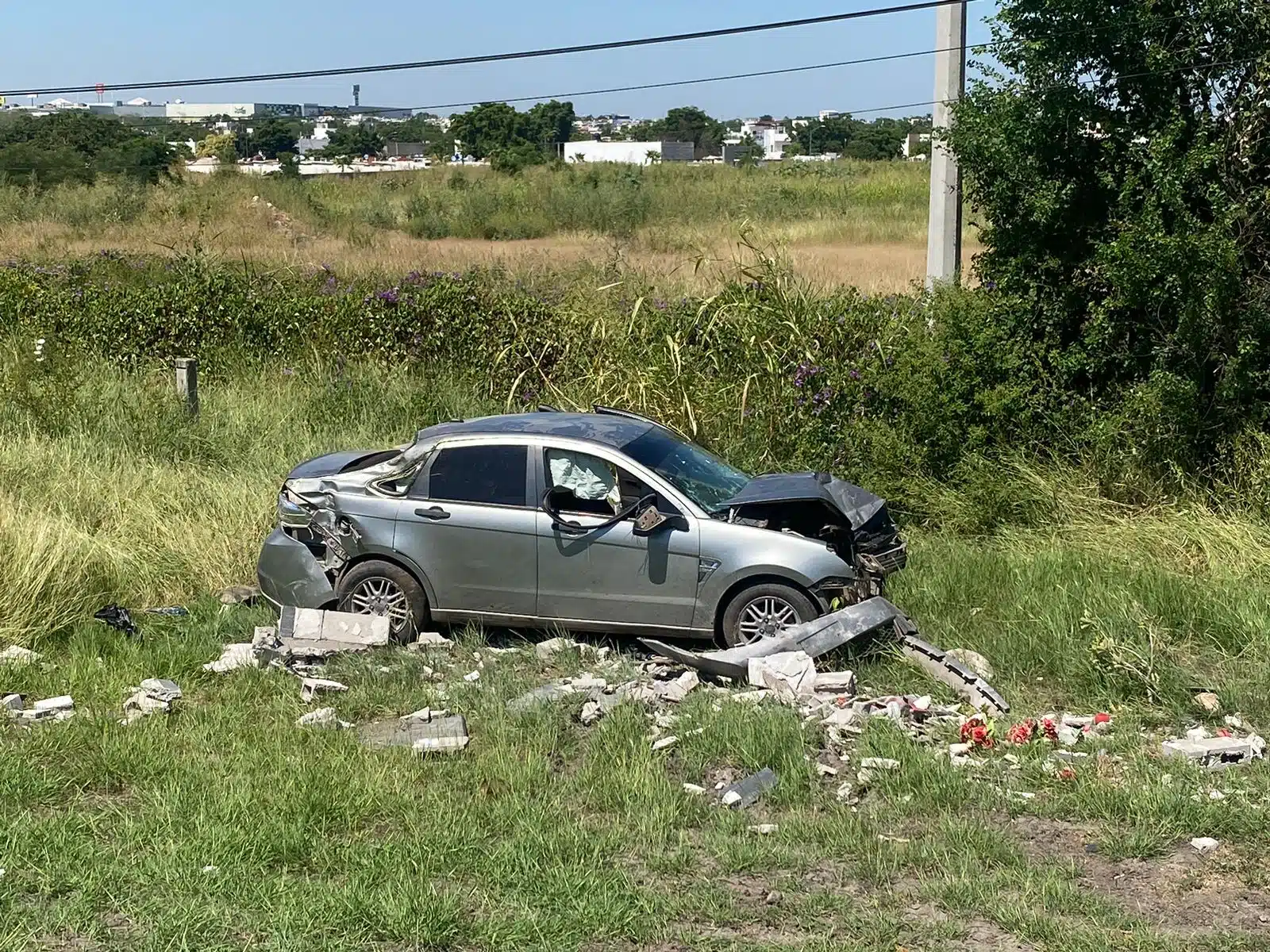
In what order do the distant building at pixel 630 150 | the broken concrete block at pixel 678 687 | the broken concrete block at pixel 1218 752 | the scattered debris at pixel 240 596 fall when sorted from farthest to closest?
the distant building at pixel 630 150
the scattered debris at pixel 240 596
the broken concrete block at pixel 678 687
the broken concrete block at pixel 1218 752

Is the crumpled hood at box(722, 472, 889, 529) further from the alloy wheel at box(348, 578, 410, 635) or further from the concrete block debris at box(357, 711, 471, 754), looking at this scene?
the concrete block debris at box(357, 711, 471, 754)

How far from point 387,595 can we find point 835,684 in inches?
125

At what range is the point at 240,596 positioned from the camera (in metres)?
9.89

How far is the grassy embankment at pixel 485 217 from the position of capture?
28.7 meters

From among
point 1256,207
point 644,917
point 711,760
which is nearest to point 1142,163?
point 1256,207

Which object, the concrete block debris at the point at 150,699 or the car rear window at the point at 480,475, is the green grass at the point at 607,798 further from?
the car rear window at the point at 480,475

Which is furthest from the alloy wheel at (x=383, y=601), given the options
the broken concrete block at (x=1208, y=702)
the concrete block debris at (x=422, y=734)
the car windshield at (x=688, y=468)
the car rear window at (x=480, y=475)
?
the broken concrete block at (x=1208, y=702)

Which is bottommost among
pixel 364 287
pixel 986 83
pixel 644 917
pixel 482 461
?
pixel 644 917

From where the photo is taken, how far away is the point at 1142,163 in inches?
429

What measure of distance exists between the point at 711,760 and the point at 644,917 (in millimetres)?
1709

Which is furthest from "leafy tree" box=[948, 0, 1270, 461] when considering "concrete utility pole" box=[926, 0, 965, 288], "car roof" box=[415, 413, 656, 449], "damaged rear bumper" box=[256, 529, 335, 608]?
"damaged rear bumper" box=[256, 529, 335, 608]

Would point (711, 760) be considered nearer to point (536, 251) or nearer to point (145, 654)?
point (145, 654)

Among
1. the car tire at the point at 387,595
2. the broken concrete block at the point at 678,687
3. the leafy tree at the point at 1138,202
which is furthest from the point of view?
the leafy tree at the point at 1138,202

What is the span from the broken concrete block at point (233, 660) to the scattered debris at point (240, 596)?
4.24 ft
